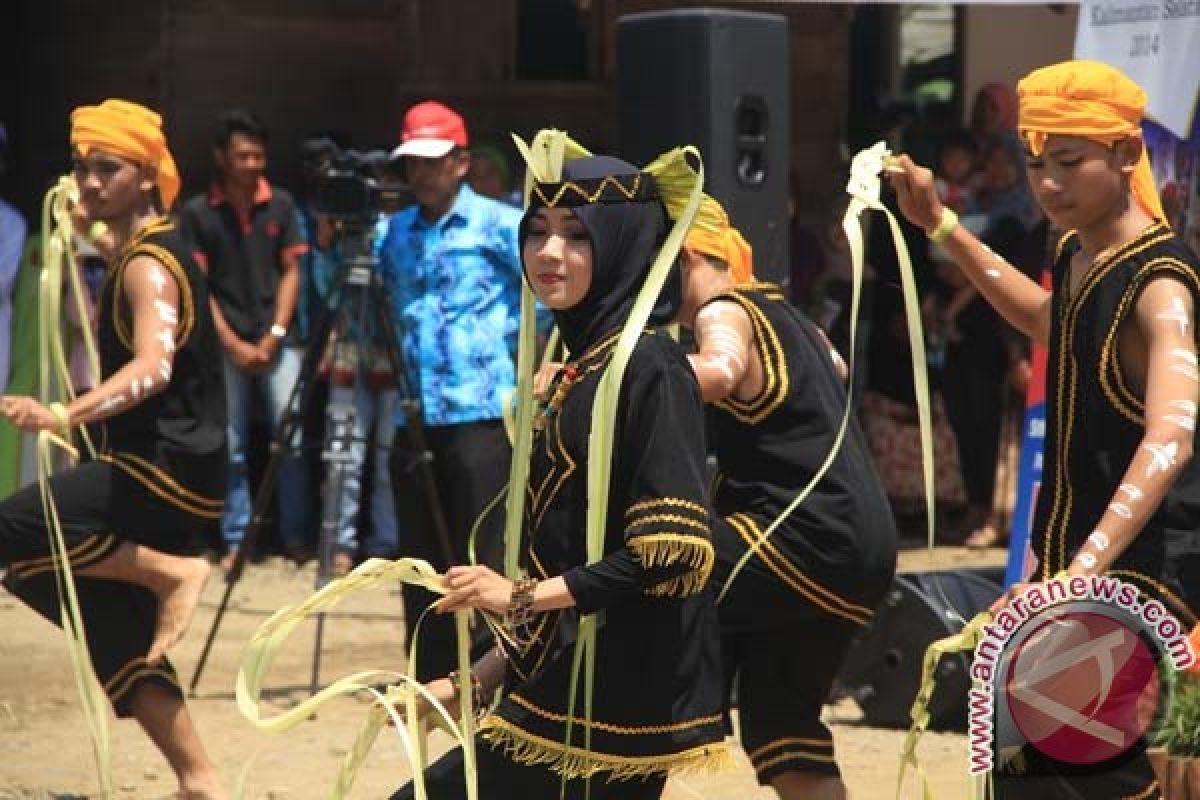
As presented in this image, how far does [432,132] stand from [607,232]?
12.4 feet

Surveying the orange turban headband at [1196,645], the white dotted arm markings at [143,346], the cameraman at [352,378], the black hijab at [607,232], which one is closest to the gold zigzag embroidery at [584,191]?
the black hijab at [607,232]

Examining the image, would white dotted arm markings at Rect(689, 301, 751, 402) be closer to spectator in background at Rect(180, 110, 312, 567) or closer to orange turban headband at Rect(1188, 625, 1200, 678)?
orange turban headband at Rect(1188, 625, 1200, 678)

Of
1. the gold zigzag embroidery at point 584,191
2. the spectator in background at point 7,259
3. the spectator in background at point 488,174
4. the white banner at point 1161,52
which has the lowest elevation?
the spectator in background at point 7,259

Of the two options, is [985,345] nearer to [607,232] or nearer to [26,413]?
[26,413]

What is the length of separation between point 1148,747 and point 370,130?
7451mm

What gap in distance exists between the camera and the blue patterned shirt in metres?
7.63

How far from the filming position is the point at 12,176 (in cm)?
1130

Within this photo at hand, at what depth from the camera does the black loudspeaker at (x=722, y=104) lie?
7.35 metres

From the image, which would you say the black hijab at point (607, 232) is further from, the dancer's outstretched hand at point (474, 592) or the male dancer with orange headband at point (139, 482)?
the male dancer with orange headband at point (139, 482)

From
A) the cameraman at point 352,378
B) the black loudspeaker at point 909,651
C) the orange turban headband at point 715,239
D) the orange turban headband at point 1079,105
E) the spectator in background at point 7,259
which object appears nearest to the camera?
the orange turban headband at point 1079,105

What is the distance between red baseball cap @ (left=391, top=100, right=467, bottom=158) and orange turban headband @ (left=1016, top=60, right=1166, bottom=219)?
3664mm

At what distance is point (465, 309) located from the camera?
7.69 metres

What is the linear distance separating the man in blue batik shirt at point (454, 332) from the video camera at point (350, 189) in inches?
10.2

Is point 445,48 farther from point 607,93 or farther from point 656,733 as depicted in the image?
point 656,733
